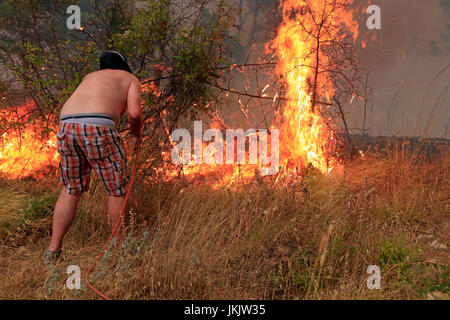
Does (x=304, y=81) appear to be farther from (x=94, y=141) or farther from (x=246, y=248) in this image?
(x=94, y=141)

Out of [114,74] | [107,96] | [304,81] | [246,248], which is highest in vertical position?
[304,81]

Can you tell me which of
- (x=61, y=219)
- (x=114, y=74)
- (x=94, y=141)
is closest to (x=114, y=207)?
(x=61, y=219)

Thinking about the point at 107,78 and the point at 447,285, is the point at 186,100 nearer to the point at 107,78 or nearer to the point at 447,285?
the point at 107,78

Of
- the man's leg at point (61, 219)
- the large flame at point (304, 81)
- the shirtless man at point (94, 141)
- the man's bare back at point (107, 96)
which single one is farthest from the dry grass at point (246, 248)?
the large flame at point (304, 81)

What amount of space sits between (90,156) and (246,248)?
1492 mm

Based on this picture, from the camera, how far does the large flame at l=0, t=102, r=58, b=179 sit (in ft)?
19.3

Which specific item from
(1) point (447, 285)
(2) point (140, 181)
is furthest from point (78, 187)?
(1) point (447, 285)

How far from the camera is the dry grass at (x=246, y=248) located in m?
2.69

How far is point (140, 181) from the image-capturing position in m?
4.25

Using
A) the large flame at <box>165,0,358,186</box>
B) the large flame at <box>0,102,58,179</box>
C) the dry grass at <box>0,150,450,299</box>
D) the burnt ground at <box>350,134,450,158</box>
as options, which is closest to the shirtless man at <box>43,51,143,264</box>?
the dry grass at <box>0,150,450,299</box>

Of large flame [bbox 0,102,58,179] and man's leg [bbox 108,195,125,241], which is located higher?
large flame [bbox 0,102,58,179]

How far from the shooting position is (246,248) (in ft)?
10.7

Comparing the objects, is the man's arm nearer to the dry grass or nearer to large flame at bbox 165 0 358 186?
the dry grass

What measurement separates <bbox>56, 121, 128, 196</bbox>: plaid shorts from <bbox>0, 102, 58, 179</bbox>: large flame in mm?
2665
